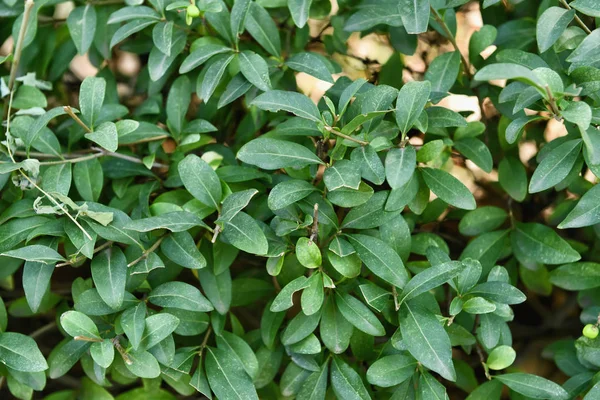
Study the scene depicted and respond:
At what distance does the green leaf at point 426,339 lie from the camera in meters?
0.89

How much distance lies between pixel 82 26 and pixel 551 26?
2.46 feet

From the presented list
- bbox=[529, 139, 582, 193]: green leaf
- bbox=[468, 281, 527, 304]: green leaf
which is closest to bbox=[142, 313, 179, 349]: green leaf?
bbox=[468, 281, 527, 304]: green leaf

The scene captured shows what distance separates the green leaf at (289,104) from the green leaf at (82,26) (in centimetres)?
38

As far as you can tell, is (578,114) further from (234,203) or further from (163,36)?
(163,36)

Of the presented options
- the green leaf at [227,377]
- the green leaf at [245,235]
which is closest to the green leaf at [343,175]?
the green leaf at [245,235]

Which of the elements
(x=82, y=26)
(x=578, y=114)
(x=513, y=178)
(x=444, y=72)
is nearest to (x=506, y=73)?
(x=578, y=114)

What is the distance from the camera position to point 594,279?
1096 millimetres

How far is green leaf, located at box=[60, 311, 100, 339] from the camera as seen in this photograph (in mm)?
927

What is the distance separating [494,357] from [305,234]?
340mm

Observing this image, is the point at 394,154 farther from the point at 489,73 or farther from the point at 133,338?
the point at 133,338

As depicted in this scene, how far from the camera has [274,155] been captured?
3.07 ft

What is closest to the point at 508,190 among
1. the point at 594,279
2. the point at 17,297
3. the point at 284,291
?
the point at 594,279

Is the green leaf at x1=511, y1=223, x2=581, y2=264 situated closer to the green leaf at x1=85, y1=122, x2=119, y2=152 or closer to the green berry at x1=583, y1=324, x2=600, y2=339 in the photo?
the green berry at x1=583, y1=324, x2=600, y2=339

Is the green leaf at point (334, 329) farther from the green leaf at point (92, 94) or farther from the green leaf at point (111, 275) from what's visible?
the green leaf at point (92, 94)
